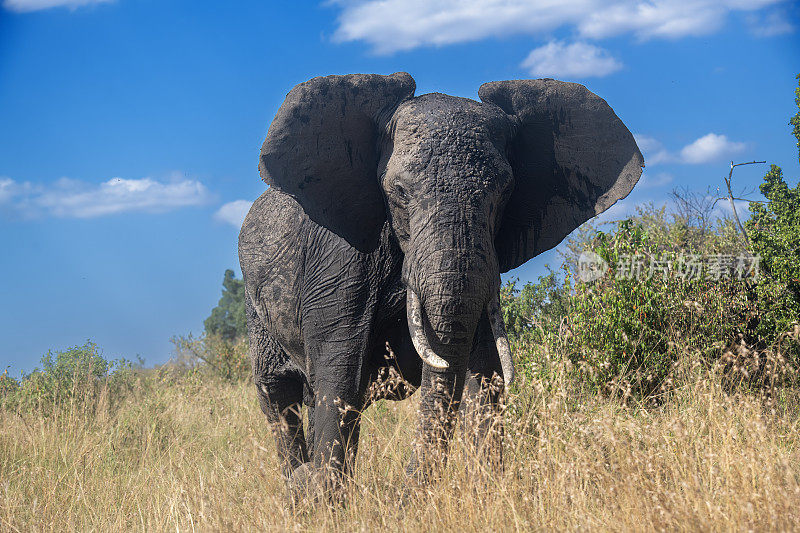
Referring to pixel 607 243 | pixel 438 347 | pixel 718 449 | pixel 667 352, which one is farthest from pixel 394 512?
pixel 607 243

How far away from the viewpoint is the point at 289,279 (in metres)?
5.44

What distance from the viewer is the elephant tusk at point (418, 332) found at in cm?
415

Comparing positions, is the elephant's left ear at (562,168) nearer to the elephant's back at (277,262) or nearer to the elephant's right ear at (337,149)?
the elephant's right ear at (337,149)

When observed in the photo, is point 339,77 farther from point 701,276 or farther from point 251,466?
point 701,276

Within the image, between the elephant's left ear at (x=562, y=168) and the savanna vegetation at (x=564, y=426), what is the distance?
102 cm

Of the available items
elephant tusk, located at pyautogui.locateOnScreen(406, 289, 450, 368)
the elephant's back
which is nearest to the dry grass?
elephant tusk, located at pyautogui.locateOnScreen(406, 289, 450, 368)

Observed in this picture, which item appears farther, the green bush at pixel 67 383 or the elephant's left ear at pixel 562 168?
the green bush at pixel 67 383

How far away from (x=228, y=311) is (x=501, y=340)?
20.8m

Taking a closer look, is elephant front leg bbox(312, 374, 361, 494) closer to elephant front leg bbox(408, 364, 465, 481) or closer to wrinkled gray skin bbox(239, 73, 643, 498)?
wrinkled gray skin bbox(239, 73, 643, 498)

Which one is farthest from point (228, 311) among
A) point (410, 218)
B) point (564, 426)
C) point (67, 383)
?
point (410, 218)

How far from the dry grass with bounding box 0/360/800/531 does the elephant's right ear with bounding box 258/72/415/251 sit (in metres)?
1.49

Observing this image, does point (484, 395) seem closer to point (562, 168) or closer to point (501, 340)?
point (501, 340)

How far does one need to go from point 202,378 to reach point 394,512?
10.5 meters

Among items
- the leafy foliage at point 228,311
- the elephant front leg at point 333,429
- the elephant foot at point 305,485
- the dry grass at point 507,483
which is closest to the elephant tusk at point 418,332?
the dry grass at point 507,483
